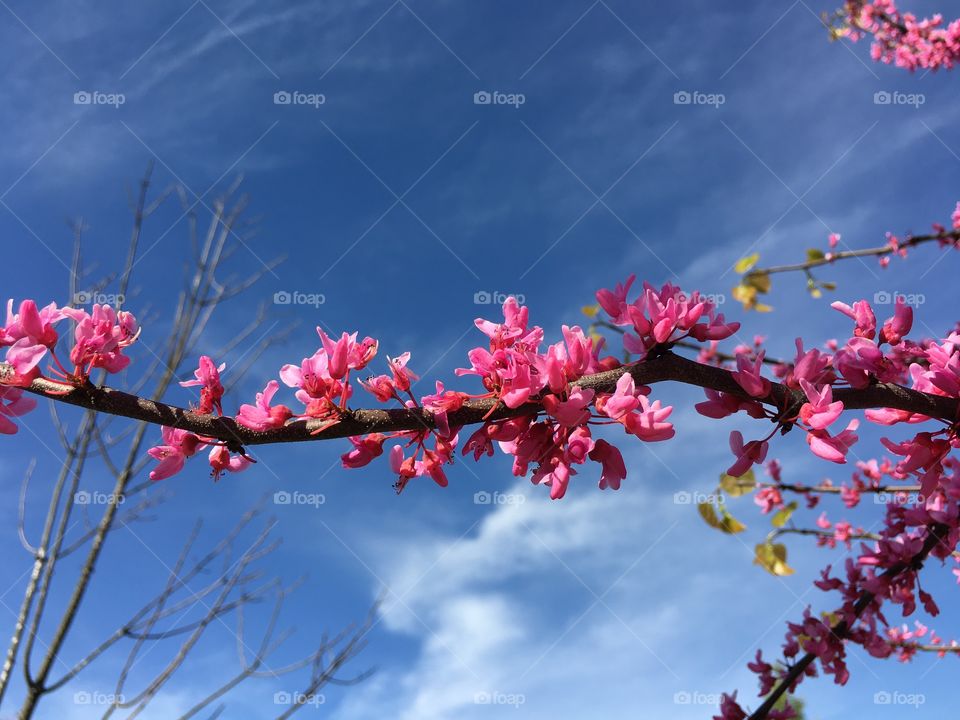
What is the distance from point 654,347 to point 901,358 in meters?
0.72

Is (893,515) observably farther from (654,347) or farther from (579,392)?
(579,392)

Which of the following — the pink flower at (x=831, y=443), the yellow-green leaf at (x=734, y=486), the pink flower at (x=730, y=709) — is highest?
the yellow-green leaf at (x=734, y=486)

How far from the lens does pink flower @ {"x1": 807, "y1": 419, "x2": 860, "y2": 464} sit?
1.45 meters

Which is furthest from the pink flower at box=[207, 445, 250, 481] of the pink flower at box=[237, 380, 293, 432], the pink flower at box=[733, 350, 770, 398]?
the pink flower at box=[733, 350, 770, 398]

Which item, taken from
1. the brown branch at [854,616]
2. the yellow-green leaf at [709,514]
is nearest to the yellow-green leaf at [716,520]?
the yellow-green leaf at [709,514]

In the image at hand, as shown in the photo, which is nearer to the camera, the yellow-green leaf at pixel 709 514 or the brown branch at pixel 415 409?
the brown branch at pixel 415 409

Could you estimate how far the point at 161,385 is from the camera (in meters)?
4.08

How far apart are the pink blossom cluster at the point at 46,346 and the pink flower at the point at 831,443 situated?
160 centimetres

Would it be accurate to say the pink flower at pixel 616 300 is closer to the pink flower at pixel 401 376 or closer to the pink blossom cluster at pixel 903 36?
the pink flower at pixel 401 376

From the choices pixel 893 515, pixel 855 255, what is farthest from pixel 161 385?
pixel 855 255

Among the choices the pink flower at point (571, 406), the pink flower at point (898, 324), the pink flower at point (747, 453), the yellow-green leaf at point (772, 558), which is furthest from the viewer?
the yellow-green leaf at point (772, 558)

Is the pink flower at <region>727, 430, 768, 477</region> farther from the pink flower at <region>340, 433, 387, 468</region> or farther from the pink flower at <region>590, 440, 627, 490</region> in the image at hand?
the pink flower at <region>340, 433, 387, 468</region>

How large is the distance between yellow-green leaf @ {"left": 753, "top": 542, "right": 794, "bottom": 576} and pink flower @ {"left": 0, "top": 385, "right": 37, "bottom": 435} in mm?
4885

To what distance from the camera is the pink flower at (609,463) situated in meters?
1.57
